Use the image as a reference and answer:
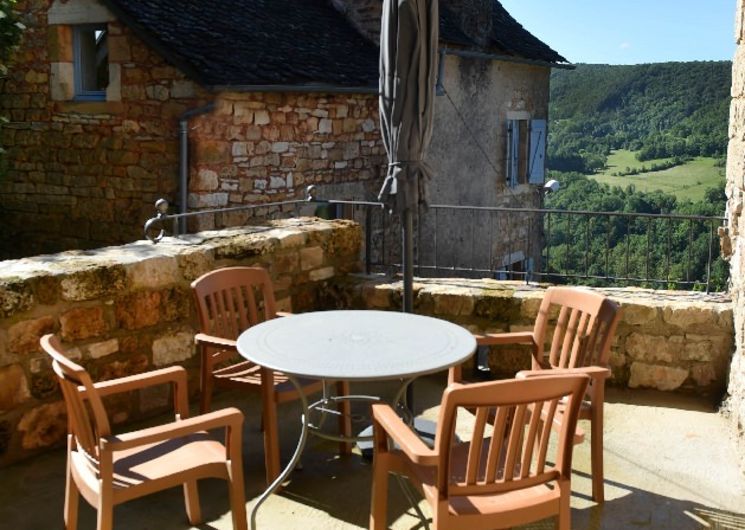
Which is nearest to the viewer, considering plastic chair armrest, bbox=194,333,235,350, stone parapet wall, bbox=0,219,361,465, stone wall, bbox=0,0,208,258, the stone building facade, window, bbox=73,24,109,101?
plastic chair armrest, bbox=194,333,235,350

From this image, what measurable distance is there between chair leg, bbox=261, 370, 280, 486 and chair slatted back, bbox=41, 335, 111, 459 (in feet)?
2.98

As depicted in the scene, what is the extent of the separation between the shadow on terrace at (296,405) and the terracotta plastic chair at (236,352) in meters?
0.21

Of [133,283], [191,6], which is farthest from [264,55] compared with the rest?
[133,283]

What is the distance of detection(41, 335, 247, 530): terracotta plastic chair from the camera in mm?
2705

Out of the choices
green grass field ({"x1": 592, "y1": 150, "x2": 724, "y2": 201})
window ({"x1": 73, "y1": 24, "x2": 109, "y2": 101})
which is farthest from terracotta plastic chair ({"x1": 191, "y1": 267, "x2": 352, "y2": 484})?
green grass field ({"x1": 592, "y1": 150, "x2": 724, "y2": 201})

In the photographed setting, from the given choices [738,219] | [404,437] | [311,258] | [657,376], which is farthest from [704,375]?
[404,437]

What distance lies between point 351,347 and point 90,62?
24.6ft

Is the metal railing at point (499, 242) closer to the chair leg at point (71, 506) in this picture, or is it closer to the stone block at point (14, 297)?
the stone block at point (14, 297)

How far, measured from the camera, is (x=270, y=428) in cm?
368

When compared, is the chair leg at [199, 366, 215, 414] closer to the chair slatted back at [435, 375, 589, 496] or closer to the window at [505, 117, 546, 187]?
the chair slatted back at [435, 375, 589, 496]

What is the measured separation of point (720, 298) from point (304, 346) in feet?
9.16

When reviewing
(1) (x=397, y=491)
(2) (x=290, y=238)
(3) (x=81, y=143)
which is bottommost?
(1) (x=397, y=491)

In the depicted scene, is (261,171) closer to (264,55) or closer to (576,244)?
(264,55)

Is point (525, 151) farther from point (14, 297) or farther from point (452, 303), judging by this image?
point (14, 297)
